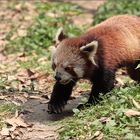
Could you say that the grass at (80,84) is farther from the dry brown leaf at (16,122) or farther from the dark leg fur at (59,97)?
the dark leg fur at (59,97)

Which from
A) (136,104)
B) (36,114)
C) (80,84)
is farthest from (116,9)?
(136,104)

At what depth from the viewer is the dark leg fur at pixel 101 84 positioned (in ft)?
24.2

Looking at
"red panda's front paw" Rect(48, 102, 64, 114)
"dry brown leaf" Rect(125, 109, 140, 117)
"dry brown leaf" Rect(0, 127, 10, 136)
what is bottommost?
"red panda's front paw" Rect(48, 102, 64, 114)

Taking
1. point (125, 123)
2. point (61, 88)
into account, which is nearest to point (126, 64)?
point (61, 88)

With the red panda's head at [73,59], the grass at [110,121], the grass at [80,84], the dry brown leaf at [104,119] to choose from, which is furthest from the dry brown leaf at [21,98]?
the dry brown leaf at [104,119]

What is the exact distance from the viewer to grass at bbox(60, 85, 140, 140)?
6082 millimetres

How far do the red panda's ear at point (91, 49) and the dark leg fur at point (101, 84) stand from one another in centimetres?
22

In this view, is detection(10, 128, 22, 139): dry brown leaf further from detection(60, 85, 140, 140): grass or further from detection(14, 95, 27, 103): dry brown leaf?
detection(14, 95, 27, 103): dry brown leaf

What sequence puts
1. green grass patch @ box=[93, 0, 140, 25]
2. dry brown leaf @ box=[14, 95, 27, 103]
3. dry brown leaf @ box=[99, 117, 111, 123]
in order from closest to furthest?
dry brown leaf @ box=[99, 117, 111, 123]
dry brown leaf @ box=[14, 95, 27, 103]
green grass patch @ box=[93, 0, 140, 25]

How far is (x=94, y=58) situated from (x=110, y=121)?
1.33m

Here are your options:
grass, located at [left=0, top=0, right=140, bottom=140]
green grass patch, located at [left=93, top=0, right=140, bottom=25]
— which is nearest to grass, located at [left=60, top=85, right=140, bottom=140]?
grass, located at [left=0, top=0, right=140, bottom=140]

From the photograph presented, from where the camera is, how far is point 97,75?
745 cm

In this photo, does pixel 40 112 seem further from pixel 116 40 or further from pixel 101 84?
pixel 116 40

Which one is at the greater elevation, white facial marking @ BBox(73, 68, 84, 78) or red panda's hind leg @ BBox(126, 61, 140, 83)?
white facial marking @ BBox(73, 68, 84, 78)
